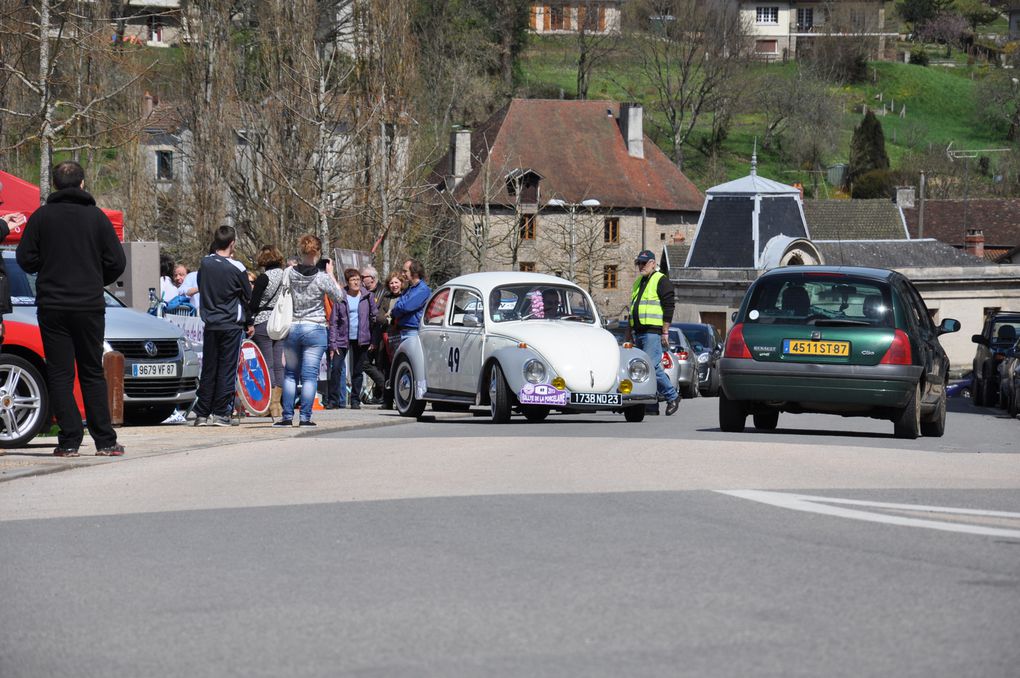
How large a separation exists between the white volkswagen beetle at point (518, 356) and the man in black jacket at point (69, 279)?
20.3 ft

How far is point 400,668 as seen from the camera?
533 centimetres

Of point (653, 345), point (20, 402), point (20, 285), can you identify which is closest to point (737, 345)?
point (653, 345)

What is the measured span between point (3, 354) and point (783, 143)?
102 meters

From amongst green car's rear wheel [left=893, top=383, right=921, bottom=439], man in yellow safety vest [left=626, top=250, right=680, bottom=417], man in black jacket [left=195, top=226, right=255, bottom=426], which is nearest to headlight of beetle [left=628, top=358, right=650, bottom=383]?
man in yellow safety vest [left=626, top=250, right=680, bottom=417]

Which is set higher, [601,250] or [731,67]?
[731,67]

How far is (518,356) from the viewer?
1800 centimetres

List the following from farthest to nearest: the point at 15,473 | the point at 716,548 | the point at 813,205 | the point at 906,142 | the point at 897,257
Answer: the point at 906,142, the point at 813,205, the point at 897,257, the point at 15,473, the point at 716,548

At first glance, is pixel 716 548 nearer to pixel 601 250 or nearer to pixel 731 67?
pixel 601 250

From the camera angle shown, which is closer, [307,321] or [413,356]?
[307,321]

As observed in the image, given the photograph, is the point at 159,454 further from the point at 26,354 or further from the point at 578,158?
the point at 578,158

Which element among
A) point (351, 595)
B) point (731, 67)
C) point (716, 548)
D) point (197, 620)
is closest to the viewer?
point (197, 620)

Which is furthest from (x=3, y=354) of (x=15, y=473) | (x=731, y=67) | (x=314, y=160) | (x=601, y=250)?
(x=731, y=67)

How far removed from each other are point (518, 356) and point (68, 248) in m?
6.54

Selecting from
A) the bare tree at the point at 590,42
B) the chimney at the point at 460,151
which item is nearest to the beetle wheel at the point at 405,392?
the chimney at the point at 460,151
